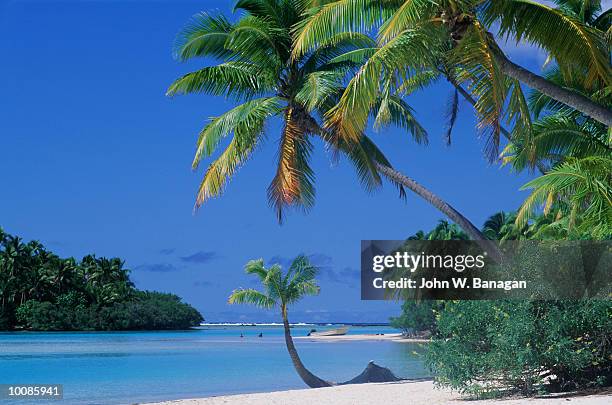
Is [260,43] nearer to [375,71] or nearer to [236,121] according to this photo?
[236,121]

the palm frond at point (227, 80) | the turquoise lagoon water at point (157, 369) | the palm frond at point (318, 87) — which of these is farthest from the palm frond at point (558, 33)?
the turquoise lagoon water at point (157, 369)

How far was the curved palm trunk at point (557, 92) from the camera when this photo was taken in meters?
10.4

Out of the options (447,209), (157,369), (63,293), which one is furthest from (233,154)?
(63,293)

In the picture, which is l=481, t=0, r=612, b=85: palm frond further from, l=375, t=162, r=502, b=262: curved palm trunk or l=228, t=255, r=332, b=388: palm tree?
l=228, t=255, r=332, b=388: palm tree

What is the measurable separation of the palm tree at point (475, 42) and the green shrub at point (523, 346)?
2.89 m

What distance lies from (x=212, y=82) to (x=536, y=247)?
291 inches

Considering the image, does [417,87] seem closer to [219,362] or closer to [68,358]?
[219,362]

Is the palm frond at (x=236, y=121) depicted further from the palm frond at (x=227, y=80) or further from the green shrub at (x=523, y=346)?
the green shrub at (x=523, y=346)

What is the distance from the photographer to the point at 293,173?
1503 cm

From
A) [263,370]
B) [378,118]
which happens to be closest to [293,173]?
[378,118]

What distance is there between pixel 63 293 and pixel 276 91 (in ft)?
199

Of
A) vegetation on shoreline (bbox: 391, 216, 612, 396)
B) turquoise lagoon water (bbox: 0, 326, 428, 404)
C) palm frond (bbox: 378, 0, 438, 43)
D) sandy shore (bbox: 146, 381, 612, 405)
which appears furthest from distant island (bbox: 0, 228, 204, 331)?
palm frond (bbox: 378, 0, 438, 43)

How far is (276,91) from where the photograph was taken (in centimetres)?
1585

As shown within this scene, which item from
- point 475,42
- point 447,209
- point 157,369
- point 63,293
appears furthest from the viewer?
point 63,293
